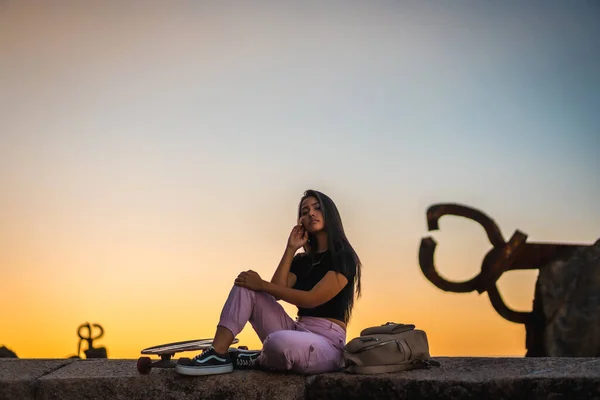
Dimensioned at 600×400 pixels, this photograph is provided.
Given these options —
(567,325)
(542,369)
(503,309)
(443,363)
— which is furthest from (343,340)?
(567,325)

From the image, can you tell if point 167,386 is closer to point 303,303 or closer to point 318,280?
point 303,303

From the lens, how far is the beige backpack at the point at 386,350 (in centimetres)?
375

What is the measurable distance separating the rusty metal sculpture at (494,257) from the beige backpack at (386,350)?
395 cm

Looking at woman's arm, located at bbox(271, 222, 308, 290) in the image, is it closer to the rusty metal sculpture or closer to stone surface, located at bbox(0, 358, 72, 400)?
stone surface, located at bbox(0, 358, 72, 400)

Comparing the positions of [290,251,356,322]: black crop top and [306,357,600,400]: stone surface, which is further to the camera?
[290,251,356,322]: black crop top

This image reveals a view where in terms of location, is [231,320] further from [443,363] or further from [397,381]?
[443,363]

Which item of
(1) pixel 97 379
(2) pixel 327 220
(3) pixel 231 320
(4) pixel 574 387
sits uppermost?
(2) pixel 327 220

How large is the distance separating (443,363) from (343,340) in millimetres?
660

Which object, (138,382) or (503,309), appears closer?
(138,382)

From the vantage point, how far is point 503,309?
840 centimetres

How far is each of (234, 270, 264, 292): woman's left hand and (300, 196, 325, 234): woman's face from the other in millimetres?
488

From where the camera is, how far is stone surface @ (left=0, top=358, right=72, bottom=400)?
4.00 meters

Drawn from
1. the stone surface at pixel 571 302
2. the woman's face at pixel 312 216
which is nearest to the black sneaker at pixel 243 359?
the woman's face at pixel 312 216

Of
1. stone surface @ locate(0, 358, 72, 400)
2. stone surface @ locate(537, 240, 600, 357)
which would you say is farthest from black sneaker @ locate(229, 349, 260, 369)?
stone surface @ locate(537, 240, 600, 357)
